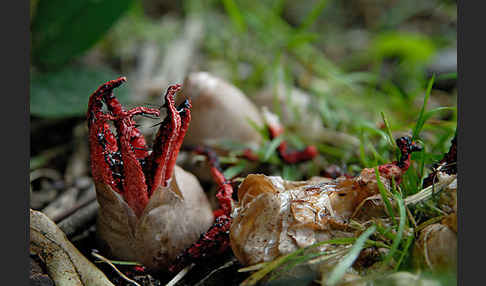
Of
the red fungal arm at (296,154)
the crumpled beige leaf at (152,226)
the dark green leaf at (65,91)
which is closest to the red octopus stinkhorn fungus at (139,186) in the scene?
the crumpled beige leaf at (152,226)

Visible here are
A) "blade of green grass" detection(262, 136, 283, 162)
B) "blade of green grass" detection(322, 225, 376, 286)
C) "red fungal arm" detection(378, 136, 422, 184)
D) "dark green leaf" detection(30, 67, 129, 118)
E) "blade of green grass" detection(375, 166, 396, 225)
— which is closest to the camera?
"blade of green grass" detection(322, 225, 376, 286)

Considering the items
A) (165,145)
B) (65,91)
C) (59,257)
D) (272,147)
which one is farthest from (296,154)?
(65,91)

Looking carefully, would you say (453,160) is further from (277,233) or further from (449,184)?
(277,233)

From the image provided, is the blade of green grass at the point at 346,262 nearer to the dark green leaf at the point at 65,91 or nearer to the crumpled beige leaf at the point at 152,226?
the crumpled beige leaf at the point at 152,226

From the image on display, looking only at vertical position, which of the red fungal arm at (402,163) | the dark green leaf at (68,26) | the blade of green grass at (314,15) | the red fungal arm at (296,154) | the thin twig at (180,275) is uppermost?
the blade of green grass at (314,15)

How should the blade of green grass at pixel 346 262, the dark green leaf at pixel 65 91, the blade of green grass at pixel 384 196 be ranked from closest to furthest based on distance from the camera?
the blade of green grass at pixel 346 262 → the blade of green grass at pixel 384 196 → the dark green leaf at pixel 65 91

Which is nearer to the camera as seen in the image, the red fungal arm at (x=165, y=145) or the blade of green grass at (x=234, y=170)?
the red fungal arm at (x=165, y=145)

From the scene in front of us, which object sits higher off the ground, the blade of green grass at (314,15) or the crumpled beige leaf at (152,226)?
the blade of green grass at (314,15)

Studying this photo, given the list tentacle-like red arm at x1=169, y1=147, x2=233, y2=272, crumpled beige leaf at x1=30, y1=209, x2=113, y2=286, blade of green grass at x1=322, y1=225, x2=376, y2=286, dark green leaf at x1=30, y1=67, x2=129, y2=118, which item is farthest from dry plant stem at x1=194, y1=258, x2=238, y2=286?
dark green leaf at x1=30, y1=67, x2=129, y2=118

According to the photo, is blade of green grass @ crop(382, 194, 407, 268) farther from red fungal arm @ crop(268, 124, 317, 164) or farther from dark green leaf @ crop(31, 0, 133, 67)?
dark green leaf @ crop(31, 0, 133, 67)
